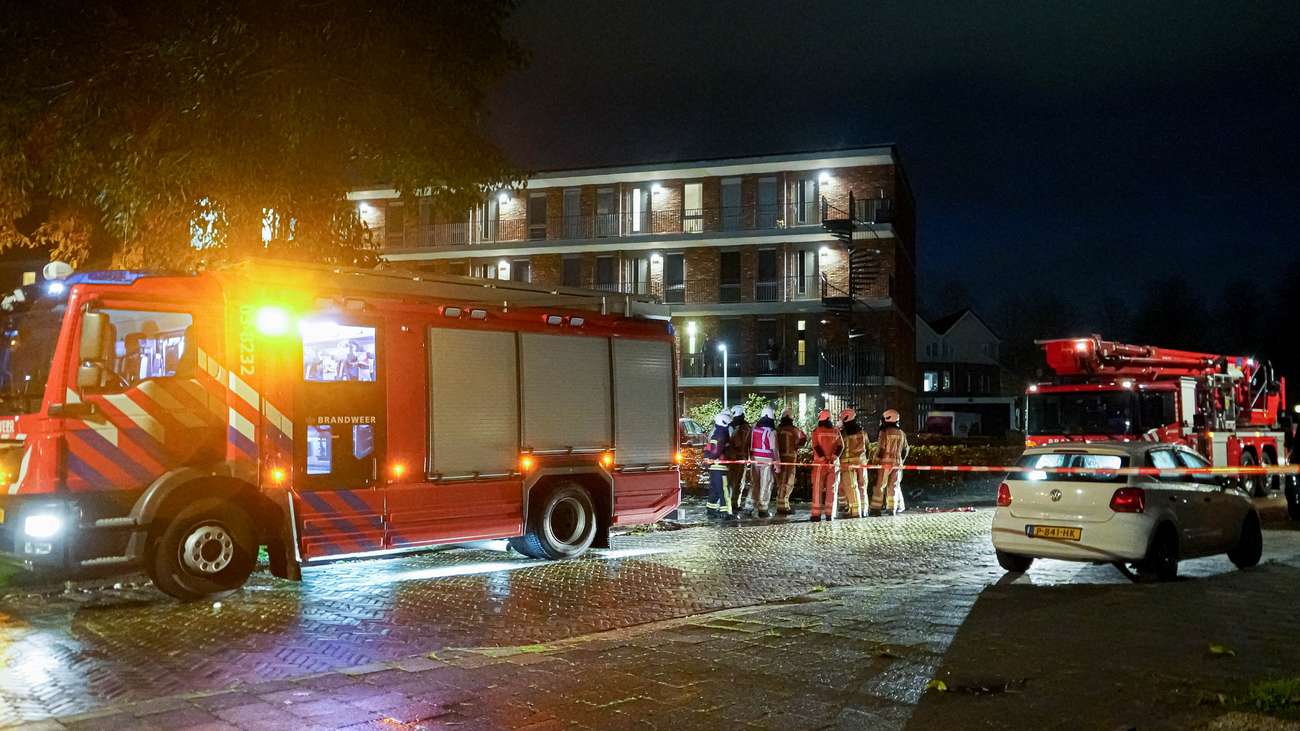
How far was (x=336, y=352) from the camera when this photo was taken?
35.3 feet

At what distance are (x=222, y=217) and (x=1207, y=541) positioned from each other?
1210 centimetres

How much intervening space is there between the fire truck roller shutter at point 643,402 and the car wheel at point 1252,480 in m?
14.6

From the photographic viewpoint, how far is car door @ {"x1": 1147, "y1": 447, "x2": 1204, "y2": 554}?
1098 cm

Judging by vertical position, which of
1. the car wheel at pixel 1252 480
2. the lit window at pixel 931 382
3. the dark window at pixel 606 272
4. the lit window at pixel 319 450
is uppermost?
the dark window at pixel 606 272

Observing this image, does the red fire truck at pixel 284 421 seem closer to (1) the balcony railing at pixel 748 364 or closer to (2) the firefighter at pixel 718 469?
(2) the firefighter at pixel 718 469

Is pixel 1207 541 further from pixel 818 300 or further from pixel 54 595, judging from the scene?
pixel 818 300

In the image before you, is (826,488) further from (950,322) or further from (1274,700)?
(950,322)

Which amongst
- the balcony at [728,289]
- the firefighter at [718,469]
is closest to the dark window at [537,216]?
the balcony at [728,289]

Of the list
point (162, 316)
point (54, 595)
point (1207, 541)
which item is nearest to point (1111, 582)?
point (1207, 541)

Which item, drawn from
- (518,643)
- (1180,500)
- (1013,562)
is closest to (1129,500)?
(1180,500)

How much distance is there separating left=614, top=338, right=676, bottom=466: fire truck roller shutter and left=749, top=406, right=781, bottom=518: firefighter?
15.0ft

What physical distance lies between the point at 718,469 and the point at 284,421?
9.23 metres

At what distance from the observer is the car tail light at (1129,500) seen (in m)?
10.7

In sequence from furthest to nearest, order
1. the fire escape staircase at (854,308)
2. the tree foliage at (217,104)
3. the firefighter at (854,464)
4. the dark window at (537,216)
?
the dark window at (537,216) → the fire escape staircase at (854,308) → the firefighter at (854,464) → the tree foliage at (217,104)
